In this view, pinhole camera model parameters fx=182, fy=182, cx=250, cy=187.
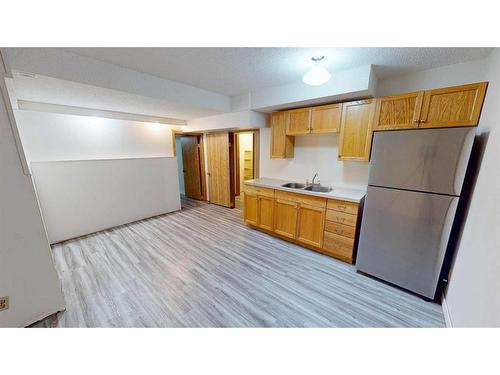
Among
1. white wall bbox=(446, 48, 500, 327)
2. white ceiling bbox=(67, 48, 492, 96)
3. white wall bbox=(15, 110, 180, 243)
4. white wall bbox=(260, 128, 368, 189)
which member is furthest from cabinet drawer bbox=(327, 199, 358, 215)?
white wall bbox=(15, 110, 180, 243)

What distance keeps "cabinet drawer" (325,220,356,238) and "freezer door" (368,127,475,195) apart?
2.14ft

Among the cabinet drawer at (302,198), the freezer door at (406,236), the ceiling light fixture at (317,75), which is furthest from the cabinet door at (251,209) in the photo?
the ceiling light fixture at (317,75)

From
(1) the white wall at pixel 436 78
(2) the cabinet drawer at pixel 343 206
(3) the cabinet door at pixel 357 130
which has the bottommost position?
(2) the cabinet drawer at pixel 343 206

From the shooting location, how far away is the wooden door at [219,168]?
4.39 m

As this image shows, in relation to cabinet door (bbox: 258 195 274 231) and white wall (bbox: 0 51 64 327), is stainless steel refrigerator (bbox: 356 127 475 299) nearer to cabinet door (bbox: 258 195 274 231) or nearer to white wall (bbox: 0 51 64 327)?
cabinet door (bbox: 258 195 274 231)

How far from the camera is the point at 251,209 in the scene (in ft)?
10.8

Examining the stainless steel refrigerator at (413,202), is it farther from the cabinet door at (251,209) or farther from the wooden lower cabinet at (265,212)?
the cabinet door at (251,209)

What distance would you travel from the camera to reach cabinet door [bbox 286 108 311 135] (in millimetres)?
2676

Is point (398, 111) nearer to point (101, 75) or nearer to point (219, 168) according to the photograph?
point (101, 75)

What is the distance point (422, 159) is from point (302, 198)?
4.35 feet

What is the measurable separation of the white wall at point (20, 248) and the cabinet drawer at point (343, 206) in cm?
297

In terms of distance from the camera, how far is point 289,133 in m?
Answer: 2.92

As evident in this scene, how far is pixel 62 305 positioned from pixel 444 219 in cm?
359

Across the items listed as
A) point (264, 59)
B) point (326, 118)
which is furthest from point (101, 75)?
point (326, 118)
